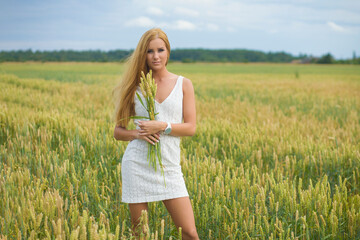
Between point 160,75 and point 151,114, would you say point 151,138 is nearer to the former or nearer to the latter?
point 151,114

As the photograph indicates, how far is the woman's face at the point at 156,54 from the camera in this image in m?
2.14

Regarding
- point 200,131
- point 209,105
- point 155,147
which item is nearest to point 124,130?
point 155,147

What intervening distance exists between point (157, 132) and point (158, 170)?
0.24 m

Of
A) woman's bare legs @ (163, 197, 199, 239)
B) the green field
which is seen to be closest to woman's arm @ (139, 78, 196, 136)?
woman's bare legs @ (163, 197, 199, 239)

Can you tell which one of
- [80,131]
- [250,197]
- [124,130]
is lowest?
[250,197]

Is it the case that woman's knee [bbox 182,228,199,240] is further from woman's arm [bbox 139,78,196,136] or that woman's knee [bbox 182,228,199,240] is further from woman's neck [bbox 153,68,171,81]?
woman's neck [bbox 153,68,171,81]

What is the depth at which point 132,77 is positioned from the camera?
86.7 inches

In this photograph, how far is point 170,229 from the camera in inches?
89.9

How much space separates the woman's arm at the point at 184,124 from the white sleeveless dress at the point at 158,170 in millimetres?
58

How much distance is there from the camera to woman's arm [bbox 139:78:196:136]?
76.4 inches

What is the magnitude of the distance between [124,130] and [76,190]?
887 millimetres

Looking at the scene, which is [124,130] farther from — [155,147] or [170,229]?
[170,229]

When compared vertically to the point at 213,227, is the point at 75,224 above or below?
above

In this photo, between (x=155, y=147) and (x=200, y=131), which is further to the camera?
(x=200, y=131)
